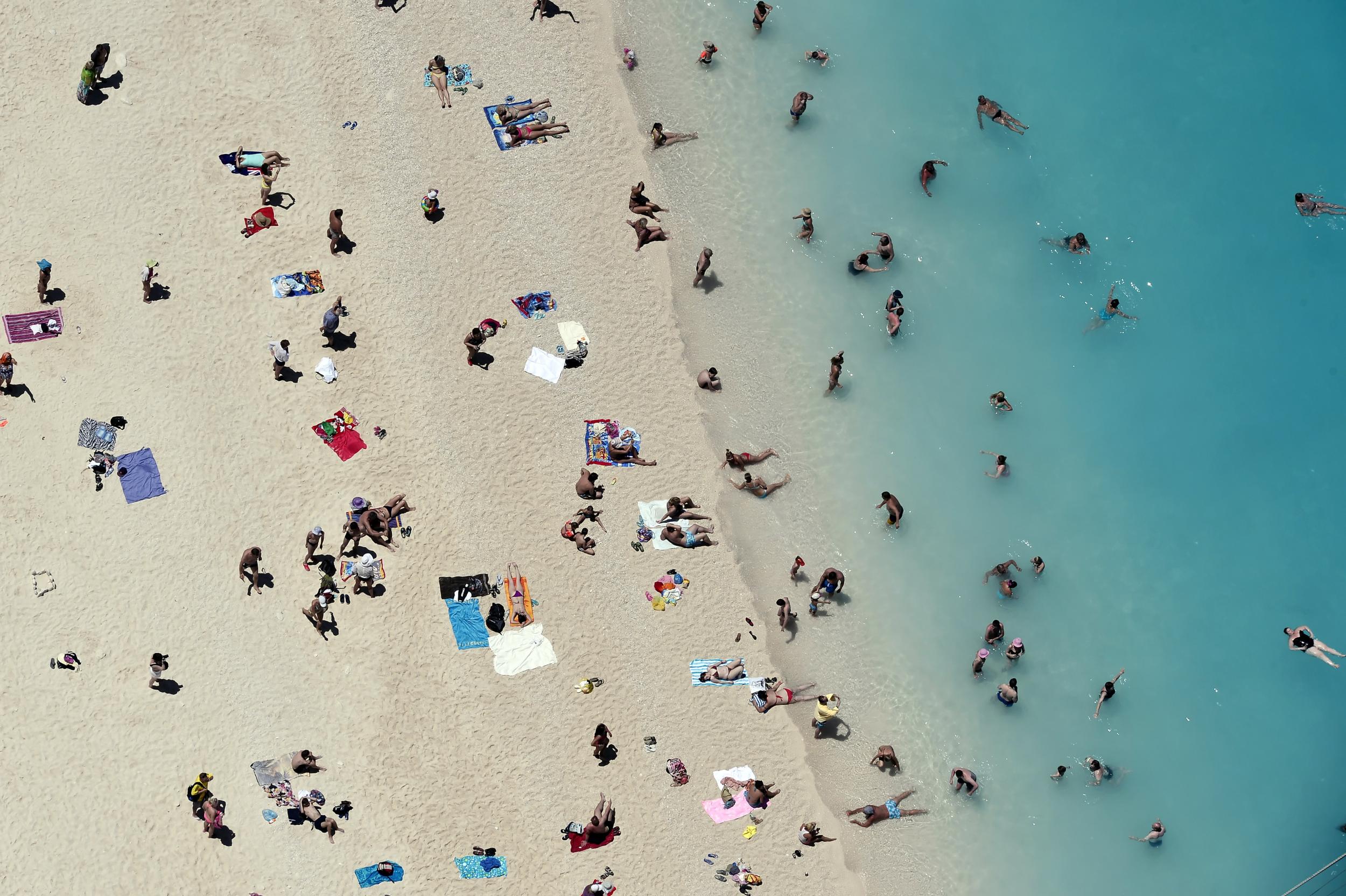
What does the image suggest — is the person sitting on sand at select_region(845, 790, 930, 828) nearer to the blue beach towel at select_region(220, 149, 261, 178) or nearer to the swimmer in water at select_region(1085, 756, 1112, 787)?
the swimmer in water at select_region(1085, 756, 1112, 787)

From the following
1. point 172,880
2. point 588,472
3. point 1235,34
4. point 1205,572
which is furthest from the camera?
point 1235,34

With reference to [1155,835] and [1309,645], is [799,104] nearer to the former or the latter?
[1309,645]

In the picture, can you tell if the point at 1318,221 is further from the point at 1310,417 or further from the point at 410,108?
the point at 410,108

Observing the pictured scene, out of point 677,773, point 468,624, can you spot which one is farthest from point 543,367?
point 677,773

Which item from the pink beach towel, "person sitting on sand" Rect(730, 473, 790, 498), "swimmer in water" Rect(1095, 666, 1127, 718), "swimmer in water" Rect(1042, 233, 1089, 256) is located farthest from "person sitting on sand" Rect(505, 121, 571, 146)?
"swimmer in water" Rect(1095, 666, 1127, 718)

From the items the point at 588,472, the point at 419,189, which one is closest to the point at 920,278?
the point at 588,472
